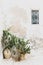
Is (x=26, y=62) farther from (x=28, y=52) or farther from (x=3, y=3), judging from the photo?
(x=3, y=3)

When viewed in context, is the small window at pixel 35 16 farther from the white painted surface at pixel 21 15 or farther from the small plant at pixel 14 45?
the small plant at pixel 14 45

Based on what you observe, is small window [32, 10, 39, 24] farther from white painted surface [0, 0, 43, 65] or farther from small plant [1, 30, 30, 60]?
small plant [1, 30, 30, 60]

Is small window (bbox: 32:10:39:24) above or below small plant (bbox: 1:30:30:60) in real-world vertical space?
above

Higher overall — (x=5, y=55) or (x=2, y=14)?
(x=2, y=14)

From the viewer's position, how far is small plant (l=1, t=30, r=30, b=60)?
1778 millimetres

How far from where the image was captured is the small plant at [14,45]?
5.83ft

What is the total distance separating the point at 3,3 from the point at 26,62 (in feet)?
1.68

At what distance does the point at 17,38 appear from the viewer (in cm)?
179

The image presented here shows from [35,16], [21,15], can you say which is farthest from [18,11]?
[35,16]

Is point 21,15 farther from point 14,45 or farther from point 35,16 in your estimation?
point 14,45

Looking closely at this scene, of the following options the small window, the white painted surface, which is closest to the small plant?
the white painted surface

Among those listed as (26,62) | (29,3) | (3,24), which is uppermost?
(29,3)

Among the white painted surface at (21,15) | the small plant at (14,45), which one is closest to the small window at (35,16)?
the white painted surface at (21,15)

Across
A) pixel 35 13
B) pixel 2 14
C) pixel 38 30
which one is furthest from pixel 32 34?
pixel 2 14
